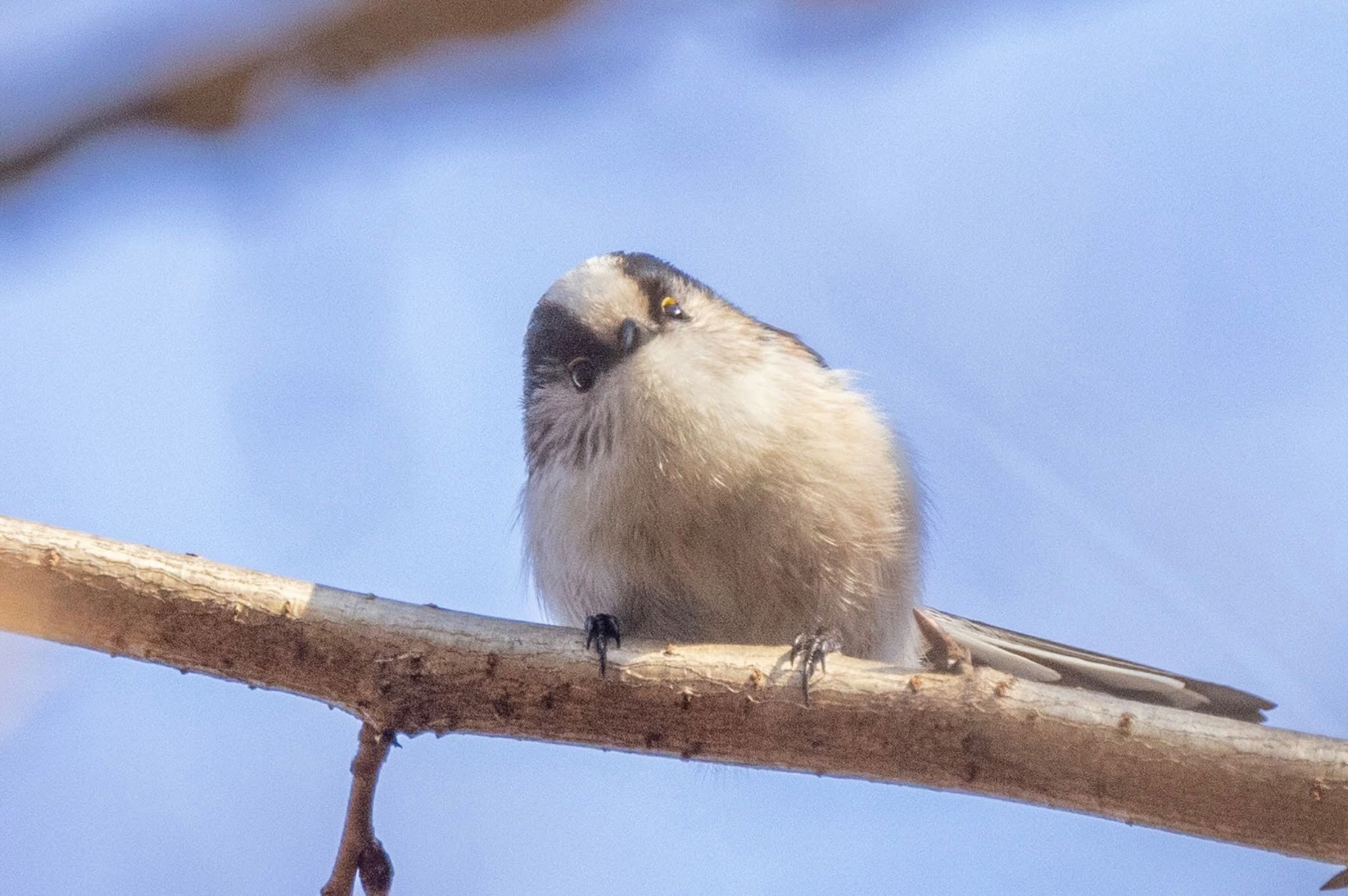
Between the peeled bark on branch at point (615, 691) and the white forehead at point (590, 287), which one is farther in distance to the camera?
the white forehead at point (590, 287)

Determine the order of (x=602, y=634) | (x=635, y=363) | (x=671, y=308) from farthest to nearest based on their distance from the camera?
(x=671, y=308) < (x=635, y=363) < (x=602, y=634)

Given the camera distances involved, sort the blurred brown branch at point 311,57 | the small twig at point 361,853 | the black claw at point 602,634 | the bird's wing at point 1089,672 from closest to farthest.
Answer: the blurred brown branch at point 311,57, the small twig at point 361,853, the black claw at point 602,634, the bird's wing at point 1089,672

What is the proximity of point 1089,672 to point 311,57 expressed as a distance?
253cm

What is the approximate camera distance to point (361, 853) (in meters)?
2.38

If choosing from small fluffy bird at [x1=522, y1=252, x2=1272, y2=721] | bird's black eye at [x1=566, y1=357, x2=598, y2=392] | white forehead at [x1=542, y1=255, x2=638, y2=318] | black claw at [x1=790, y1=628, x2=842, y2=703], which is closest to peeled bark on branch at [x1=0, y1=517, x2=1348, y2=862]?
black claw at [x1=790, y1=628, x2=842, y2=703]

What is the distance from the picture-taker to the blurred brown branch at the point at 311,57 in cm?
135

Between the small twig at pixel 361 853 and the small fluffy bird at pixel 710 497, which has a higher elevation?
the small fluffy bird at pixel 710 497

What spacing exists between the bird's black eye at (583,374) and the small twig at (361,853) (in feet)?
3.66

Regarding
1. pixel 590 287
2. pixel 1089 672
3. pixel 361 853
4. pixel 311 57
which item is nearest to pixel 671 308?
pixel 590 287

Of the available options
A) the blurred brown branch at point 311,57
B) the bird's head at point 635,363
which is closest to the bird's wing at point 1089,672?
the bird's head at point 635,363

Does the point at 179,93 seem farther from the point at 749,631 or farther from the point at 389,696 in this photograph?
the point at 749,631

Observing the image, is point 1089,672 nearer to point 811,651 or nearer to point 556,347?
point 811,651

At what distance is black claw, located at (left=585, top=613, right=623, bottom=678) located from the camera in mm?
2633

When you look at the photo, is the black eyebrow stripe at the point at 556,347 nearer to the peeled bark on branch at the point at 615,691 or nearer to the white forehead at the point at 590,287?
the white forehead at the point at 590,287
